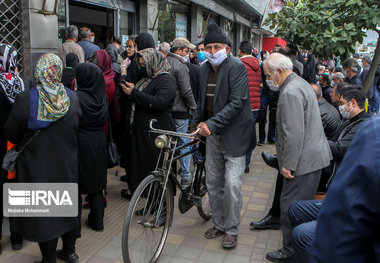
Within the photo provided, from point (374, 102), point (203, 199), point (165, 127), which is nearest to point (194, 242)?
point (203, 199)

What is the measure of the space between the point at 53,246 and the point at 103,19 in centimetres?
675

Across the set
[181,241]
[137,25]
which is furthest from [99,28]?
[181,241]

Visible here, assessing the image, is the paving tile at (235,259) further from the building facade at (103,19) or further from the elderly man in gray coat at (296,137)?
the building facade at (103,19)

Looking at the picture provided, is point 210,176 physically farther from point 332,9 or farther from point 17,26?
point 17,26

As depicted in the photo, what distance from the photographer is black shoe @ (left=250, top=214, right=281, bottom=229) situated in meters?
4.15

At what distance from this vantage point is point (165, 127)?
434 centimetres

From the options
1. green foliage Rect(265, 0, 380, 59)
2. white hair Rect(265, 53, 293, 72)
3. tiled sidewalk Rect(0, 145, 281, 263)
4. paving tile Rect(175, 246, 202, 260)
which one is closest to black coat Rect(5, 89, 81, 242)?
tiled sidewalk Rect(0, 145, 281, 263)

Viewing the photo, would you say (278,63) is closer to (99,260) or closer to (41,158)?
(41,158)

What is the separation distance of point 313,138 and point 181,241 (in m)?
1.66

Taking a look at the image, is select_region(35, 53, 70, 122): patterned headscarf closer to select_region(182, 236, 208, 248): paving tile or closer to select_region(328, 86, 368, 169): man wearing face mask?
select_region(182, 236, 208, 248): paving tile

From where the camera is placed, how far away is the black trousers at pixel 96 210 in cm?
392

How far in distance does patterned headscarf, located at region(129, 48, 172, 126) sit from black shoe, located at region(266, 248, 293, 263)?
2.11 metres

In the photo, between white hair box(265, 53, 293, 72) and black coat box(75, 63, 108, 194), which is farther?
black coat box(75, 63, 108, 194)

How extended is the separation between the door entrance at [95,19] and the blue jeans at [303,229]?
6238 mm
